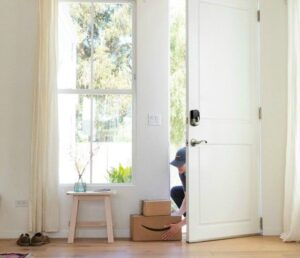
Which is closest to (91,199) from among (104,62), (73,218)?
(73,218)

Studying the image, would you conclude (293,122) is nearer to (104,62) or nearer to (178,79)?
(178,79)

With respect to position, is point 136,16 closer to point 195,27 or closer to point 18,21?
point 195,27

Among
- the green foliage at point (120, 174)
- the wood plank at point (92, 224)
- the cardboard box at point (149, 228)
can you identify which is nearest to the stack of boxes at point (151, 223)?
the cardboard box at point (149, 228)

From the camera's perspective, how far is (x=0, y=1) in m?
3.80

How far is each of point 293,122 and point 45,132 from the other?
2450 millimetres

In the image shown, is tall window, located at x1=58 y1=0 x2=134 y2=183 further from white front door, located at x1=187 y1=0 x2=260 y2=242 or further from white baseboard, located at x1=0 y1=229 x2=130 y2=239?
white front door, located at x1=187 y1=0 x2=260 y2=242

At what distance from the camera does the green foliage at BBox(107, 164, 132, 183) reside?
3.89m

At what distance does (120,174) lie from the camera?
153 inches

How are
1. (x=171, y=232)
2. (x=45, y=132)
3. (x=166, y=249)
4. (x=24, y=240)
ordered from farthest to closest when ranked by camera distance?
1. (x=45, y=132)
2. (x=171, y=232)
3. (x=24, y=240)
4. (x=166, y=249)

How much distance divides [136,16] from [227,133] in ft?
5.16

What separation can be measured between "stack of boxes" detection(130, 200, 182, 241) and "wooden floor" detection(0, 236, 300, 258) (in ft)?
0.32

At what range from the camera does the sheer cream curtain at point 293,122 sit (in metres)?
3.49

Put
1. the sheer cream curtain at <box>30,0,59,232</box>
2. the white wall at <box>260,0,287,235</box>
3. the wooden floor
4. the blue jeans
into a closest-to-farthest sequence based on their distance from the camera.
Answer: the wooden floor, the sheer cream curtain at <box>30,0,59,232</box>, the white wall at <box>260,0,287,235</box>, the blue jeans

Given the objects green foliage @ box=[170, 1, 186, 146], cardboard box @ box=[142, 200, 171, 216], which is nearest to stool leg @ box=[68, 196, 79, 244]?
cardboard box @ box=[142, 200, 171, 216]
